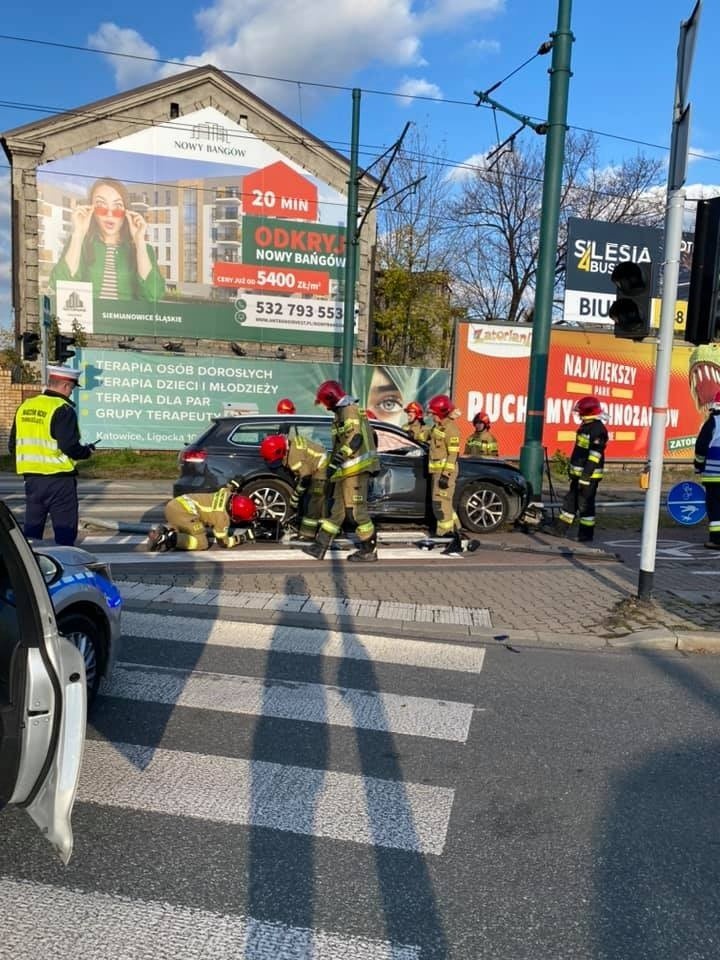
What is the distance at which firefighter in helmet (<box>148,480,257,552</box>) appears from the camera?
8.59 metres

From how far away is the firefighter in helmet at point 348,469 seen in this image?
8070 mm

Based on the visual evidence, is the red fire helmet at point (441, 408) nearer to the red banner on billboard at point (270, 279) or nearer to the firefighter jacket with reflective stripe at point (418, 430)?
the firefighter jacket with reflective stripe at point (418, 430)

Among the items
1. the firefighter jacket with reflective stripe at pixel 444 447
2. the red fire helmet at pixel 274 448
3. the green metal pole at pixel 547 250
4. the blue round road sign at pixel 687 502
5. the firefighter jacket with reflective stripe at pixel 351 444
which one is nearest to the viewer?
the blue round road sign at pixel 687 502

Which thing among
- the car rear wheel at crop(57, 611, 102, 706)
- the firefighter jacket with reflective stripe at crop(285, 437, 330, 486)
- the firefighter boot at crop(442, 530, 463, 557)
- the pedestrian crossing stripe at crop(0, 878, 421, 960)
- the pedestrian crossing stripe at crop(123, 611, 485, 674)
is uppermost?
the firefighter jacket with reflective stripe at crop(285, 437, 330, 486)

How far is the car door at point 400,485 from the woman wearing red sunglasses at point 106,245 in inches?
667

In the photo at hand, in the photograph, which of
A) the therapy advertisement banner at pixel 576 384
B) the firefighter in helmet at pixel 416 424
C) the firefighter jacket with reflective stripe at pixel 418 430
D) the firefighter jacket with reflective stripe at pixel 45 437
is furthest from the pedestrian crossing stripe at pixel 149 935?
the therapy advertisement banner at pixel 576 384

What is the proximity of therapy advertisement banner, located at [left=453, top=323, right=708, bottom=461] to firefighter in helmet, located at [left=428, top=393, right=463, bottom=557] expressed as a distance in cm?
998

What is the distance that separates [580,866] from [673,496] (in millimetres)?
5652

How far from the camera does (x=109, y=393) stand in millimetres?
20109

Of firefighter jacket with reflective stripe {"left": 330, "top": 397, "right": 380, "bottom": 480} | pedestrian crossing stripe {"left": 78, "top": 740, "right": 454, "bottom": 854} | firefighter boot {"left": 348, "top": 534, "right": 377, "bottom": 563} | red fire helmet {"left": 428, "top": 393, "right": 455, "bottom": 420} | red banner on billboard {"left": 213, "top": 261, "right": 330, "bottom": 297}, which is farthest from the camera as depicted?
red banner on billboard {"left": 213, "top": 261, "right": 330, "bottom": 297}

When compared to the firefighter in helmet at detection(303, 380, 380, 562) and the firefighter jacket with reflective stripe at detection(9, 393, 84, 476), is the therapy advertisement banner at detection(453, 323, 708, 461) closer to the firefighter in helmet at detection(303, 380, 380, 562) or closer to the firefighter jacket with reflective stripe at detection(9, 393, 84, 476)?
the firefighter in helmet at detection(303, 380, 380, 562)

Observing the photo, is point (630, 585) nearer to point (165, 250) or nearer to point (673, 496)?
point (673, 496)

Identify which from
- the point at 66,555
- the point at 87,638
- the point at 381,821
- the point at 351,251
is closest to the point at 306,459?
the point at 66,555

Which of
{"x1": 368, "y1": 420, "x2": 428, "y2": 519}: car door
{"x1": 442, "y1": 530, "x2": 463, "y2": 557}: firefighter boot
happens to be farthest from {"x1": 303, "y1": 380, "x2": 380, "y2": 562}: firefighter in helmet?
{"x1": 368, "y1": 420, "x2": 428, "y2": 519}: car door
